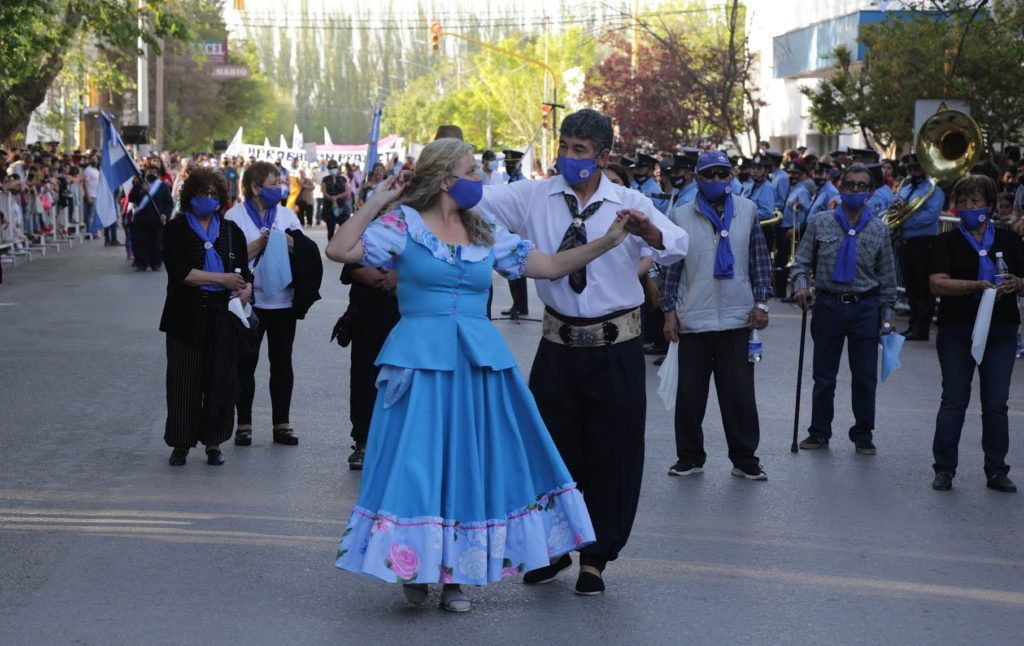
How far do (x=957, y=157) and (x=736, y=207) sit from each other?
8.48 metres

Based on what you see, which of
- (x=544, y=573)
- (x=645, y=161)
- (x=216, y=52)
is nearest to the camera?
(x=544, y=573)

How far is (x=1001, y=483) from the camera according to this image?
30.1 feet

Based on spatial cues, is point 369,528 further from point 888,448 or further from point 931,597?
point 888,448

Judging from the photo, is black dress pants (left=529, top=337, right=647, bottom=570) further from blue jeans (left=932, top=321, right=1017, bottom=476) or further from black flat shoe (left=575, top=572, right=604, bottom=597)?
blue jeans (left=932, top=321, right=1017, bottom=476)

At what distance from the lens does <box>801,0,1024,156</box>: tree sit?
21.2 metres

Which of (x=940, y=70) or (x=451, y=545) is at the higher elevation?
(x=940, y=70)

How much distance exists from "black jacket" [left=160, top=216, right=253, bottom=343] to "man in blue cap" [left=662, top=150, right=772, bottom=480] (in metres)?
2.64

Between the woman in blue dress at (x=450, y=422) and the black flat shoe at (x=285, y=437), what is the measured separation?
13.4ft

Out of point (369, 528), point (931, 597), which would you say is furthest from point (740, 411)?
point (369, 528)

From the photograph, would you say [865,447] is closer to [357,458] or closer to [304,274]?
[357,458]

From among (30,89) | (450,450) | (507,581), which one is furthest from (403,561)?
(30,89)

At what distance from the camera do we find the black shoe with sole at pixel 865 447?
10401 millimetres

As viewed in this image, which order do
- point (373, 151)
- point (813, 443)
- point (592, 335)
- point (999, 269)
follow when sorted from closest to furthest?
point (592, 335)
point (999, 269)
point (813, 443)
point (373, 151)

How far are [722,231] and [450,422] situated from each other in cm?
364
